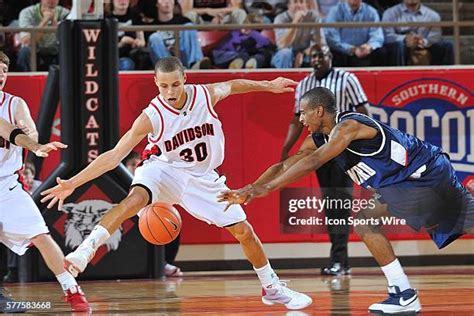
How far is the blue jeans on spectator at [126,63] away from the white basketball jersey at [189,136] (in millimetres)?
4350

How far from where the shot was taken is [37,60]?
1248cm

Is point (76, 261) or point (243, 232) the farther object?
point (243, 232)

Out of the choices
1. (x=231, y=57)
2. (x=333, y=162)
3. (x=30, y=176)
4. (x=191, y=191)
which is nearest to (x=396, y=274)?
(x=191, y=191)

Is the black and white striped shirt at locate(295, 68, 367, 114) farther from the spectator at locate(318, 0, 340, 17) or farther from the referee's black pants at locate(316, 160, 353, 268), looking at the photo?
the spectator at locate(318, 0, 340, 17)

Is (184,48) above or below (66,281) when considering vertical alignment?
above

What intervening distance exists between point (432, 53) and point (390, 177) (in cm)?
568

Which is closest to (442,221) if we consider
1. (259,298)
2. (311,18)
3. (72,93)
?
(259,298)

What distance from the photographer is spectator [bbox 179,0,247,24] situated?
1326 cm

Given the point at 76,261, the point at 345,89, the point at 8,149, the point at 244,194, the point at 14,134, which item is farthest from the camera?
the point at 345,89

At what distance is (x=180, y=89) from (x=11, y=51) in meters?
4.98

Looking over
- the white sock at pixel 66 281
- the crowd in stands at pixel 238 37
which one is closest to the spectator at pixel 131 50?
the crowd in stands at pixel 238 37

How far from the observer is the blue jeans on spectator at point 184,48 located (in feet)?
41.3

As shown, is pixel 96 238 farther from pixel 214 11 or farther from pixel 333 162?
pixel 214 11

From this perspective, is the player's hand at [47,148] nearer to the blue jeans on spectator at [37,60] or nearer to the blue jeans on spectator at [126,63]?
the blue jeans on spectator at [37,60]
